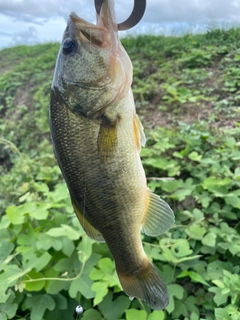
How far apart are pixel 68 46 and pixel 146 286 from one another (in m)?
0.80

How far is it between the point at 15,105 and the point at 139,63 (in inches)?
92.4

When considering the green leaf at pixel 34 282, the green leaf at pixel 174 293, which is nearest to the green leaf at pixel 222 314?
the green leaf at pixel 174 293

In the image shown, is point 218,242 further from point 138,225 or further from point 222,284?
point 138,225

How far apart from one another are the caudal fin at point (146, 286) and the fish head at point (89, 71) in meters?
0.54

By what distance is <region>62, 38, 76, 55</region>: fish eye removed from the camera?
41.3 inches

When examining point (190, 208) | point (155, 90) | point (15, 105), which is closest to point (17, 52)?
point (15, 105)

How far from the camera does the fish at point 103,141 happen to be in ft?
3.28

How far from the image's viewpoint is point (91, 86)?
3.49 ft

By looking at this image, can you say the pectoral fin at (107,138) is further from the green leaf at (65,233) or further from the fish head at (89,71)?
the green leaf at (65,233)

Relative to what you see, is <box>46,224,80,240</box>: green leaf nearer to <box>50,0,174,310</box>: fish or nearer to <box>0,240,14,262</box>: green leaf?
<box>0,240,14,262</box>: green leaf

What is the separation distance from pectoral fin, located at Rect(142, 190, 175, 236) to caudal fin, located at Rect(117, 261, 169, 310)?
0.41 ft

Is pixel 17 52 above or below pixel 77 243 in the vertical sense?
above

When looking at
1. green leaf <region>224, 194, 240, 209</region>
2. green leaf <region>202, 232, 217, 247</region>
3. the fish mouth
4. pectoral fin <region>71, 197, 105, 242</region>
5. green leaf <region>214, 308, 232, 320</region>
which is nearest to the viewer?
the fish mouth

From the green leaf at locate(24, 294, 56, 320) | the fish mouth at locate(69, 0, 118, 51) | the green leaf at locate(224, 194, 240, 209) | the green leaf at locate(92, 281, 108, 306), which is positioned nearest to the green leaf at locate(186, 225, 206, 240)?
the green leaf at locate(224, 194, 240, 209)
